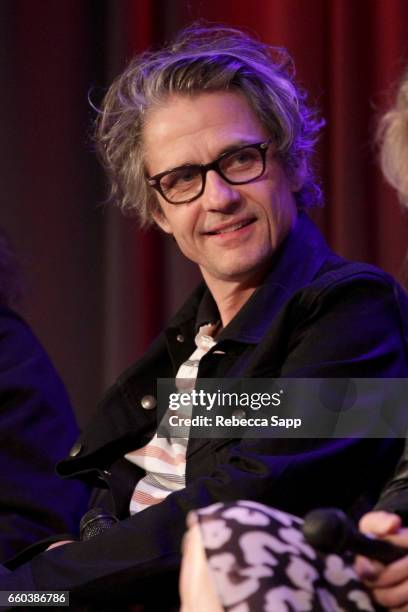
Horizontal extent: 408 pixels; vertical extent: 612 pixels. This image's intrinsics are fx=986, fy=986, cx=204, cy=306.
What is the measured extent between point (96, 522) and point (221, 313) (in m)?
0.45

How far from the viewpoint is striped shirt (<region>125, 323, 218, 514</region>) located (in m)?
1.65

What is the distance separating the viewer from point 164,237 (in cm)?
263

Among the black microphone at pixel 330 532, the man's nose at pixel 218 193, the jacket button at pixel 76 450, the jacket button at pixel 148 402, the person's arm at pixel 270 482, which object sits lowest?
the jacket button at pixel 76 450

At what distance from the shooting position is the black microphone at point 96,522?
5.39 feet

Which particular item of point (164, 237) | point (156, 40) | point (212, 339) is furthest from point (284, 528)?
point (156, 40)

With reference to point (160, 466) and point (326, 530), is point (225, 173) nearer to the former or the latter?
point (160, 466)

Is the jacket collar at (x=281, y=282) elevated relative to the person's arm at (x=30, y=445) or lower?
elevated

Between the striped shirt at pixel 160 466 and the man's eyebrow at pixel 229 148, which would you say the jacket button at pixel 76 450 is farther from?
the man's eyebrow at pixel 229 148

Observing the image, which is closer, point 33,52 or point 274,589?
point 274,589

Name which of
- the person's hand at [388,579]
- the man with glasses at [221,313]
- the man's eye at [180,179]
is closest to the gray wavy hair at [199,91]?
the man with glasses at [221,313]

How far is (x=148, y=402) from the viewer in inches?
70.1

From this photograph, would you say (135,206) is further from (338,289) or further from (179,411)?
(338,289)

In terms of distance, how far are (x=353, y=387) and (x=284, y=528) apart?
1.28ft

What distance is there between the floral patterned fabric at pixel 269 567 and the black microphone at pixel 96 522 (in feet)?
2.09
